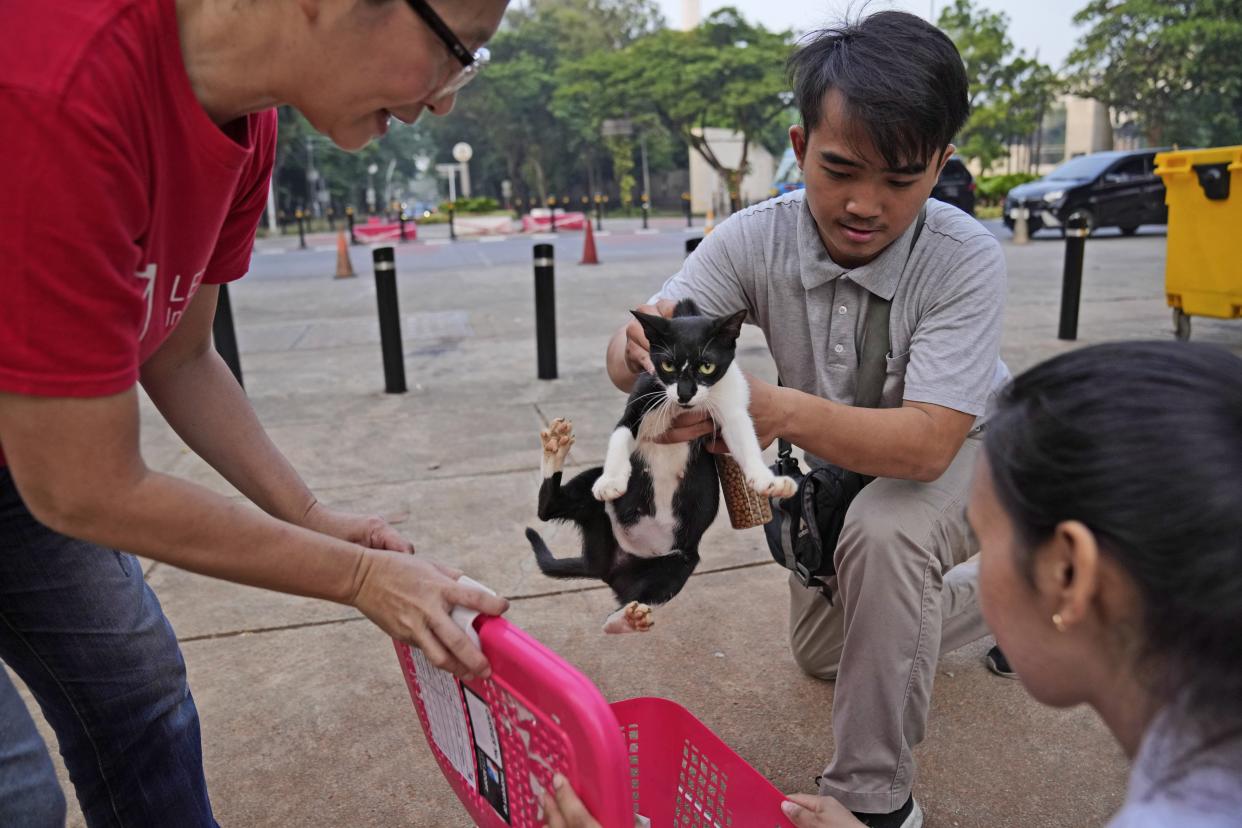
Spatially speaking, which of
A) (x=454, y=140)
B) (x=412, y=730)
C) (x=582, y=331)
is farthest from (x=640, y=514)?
(x=454, y=140)

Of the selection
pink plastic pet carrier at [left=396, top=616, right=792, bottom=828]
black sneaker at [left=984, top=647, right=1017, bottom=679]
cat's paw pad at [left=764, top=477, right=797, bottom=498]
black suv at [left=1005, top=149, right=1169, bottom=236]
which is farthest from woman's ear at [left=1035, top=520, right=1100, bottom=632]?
black suv at [left=1005, top=149, right=1169, bottom=236]

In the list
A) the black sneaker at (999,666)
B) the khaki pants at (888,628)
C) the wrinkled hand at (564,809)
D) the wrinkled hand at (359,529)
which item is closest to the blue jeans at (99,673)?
the wrinkled hand at (359,529)

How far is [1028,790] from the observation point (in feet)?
8.05

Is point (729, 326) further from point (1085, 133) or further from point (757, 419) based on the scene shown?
point (1085, 133)

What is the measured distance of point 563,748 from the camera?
55.1 inches

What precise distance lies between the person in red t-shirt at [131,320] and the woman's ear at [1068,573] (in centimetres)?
82

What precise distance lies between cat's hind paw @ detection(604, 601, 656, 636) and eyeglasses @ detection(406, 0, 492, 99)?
1.21m

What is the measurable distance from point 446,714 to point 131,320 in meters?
0.93

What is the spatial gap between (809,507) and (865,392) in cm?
33

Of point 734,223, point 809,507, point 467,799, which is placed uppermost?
point 734,223

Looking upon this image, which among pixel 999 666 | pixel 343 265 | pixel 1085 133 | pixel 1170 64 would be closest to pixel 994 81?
pixel 1170 64

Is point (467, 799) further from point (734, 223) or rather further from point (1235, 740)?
point (734, 223)

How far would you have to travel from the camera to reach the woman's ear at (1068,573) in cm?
115

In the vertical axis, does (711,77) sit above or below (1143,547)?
above
